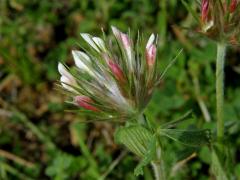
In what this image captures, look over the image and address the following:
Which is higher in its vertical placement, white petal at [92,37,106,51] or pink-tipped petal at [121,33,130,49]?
white petal at [92,37,106,51]

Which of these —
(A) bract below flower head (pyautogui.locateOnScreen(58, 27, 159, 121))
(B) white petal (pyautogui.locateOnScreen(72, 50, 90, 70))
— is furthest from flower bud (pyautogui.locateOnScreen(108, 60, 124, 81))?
(B) white petal (pyautogui.locateOnScreen(72, 50, 90, 70))

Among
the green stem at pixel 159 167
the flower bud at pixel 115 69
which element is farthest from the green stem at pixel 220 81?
the flower bud at pixel 115 69

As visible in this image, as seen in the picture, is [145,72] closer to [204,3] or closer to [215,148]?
[204,3]

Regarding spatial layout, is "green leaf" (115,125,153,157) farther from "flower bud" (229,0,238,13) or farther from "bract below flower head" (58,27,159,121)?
"flower bud" (229,0,238,13)

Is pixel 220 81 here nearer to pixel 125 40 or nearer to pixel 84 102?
pixel 125 40

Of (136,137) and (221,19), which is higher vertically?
(221,19)

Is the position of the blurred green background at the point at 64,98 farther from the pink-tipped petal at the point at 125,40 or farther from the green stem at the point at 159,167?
the pink-tipped petal at the point at 125,40

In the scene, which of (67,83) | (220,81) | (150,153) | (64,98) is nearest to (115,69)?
(67,83)
